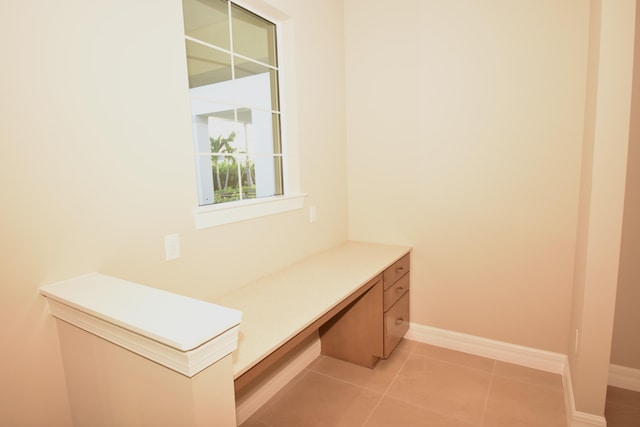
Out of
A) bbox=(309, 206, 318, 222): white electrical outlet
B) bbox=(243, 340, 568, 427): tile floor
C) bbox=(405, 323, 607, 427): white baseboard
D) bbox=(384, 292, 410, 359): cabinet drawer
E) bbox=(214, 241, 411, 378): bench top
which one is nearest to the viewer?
bbox=(214, 241, 411, 378): bench top

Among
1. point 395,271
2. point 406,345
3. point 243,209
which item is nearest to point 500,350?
point 406,345

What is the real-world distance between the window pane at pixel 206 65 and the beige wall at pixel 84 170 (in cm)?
23

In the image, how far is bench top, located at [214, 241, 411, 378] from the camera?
1.32m

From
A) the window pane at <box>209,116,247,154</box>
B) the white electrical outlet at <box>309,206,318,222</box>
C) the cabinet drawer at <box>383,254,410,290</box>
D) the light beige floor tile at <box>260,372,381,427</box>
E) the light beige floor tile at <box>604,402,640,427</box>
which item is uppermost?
the window pane at <box>209,116,247,154</box>

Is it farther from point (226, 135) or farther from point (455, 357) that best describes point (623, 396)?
point (226, 135)

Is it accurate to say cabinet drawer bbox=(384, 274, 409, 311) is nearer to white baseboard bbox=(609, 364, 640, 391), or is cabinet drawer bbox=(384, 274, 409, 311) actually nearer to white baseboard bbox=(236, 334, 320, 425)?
white baseboard bbox=(236, 334, 320, 425)

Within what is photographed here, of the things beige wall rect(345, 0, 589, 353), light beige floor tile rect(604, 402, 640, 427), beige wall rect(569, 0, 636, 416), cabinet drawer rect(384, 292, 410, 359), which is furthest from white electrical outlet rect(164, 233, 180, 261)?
light beige floor tile rect(604, 402, 640, 427)

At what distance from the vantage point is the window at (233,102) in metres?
1.84

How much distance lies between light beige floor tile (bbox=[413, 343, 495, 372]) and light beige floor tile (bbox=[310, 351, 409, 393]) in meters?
0.16

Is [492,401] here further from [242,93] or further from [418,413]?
[242,93]

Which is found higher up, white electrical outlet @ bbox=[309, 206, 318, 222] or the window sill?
the window sill

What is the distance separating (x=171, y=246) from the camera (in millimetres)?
1561

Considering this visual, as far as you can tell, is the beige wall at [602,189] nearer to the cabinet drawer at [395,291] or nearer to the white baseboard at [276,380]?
the cabinet drawer at [395,291]

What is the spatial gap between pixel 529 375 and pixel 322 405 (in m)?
1.42
